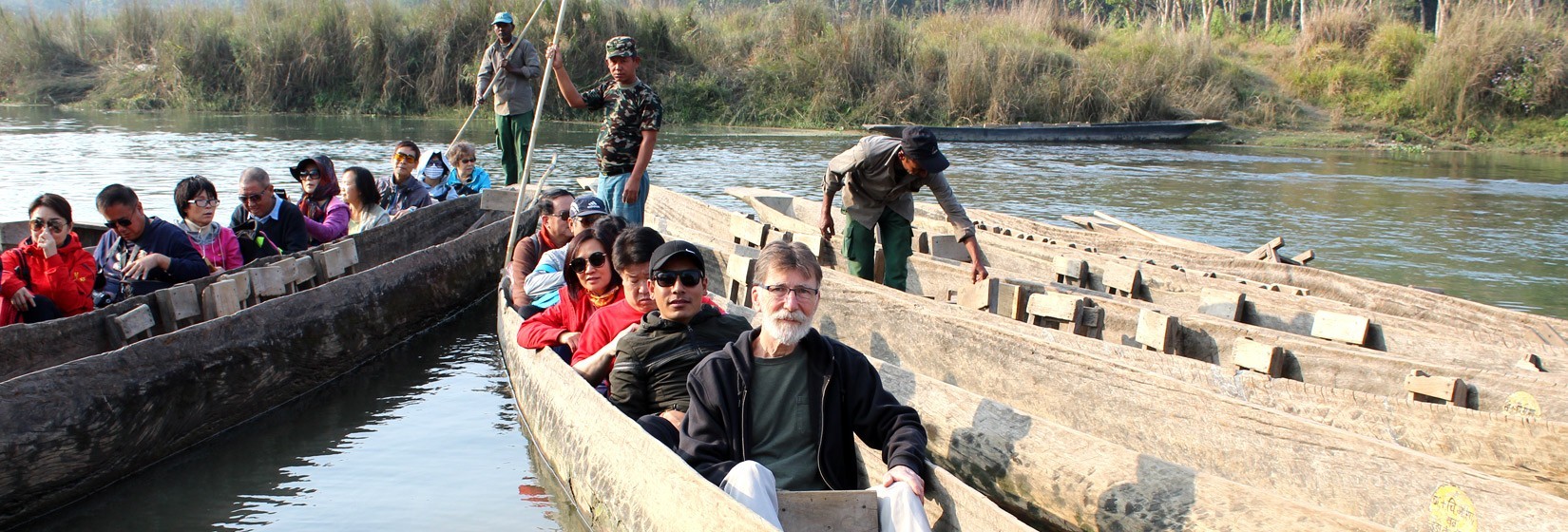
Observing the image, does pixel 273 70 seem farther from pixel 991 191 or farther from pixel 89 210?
pixel 991 191

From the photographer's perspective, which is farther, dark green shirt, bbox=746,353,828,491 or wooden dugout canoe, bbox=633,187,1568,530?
wooden dugout canoe, bbox=633,187,1568,530

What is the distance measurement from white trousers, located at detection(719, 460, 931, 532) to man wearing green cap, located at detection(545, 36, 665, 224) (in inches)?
140

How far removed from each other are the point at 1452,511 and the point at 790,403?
5.67 feet

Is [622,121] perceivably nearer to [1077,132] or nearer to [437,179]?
[437,179]

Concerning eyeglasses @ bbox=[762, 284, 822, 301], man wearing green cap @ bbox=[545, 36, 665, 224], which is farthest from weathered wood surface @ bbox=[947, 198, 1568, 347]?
eyeglasses @ bbox=[762, 284, 822, 301]

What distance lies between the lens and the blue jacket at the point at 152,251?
202 inches

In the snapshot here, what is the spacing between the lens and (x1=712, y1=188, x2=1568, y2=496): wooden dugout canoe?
347 cm

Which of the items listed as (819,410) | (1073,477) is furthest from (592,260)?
(1073,477)

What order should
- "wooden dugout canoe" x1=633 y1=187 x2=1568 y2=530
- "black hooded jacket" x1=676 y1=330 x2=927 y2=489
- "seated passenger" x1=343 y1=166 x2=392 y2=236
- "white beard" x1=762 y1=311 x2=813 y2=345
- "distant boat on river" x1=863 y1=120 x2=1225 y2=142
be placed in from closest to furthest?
"white beard" x1=762 y1=311 x2=813 y2=345 < "black hooded jacket" x1=676 y1=330 x2=927 y2=489 < "wooden dugout canoe" x1=633 y1=187 x2=1568 y2=530 < "seated passenger" x1=343 y1=166 x2=392 y2=236 < "distant boat on river" x1=863 y1=120 x2=1225 y2=142

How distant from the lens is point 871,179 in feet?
18.3

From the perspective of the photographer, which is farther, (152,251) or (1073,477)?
(152,251)

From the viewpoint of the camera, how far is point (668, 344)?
11.5ft

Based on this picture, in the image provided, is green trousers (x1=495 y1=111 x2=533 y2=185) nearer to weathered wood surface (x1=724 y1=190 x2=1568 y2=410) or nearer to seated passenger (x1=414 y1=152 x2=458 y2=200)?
seated passenger (x1=414 y1=152 x2=458 y2=200)

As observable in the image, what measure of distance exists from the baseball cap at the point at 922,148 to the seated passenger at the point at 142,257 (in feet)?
10.4
